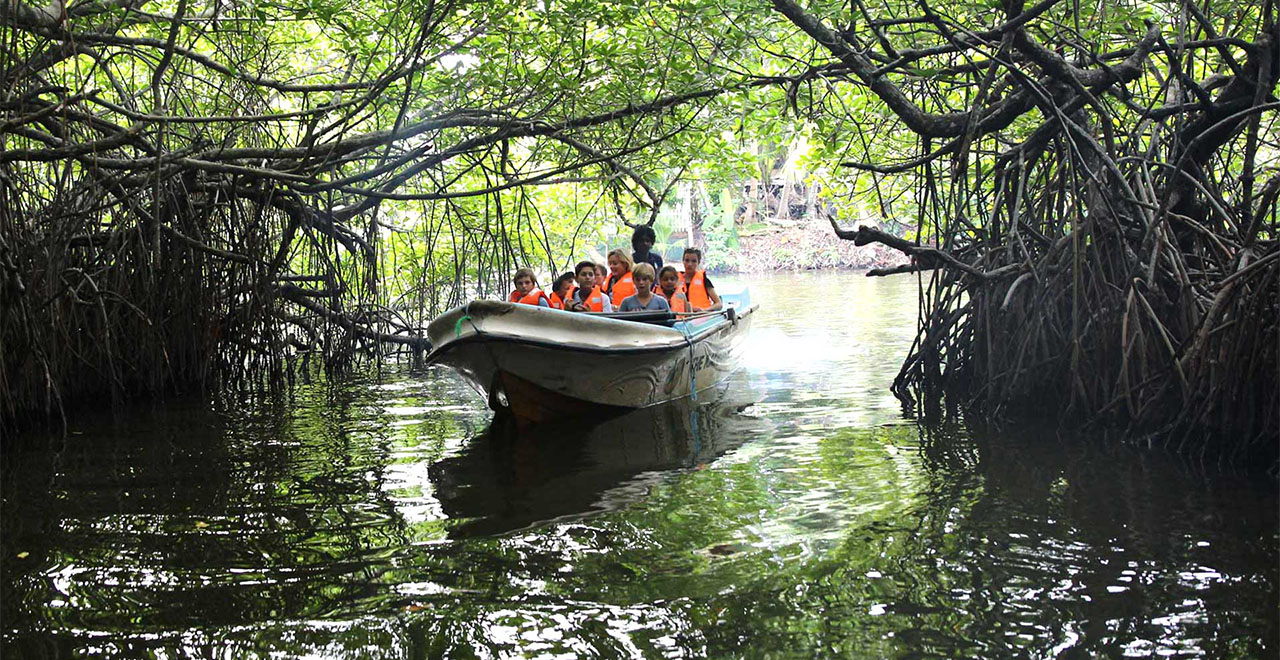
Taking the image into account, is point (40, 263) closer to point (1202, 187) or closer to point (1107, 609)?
point (1107, 609)

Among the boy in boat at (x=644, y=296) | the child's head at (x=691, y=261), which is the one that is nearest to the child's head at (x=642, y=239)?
the child's head at (x=691, y=261)

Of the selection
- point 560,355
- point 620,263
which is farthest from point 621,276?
point 560,355

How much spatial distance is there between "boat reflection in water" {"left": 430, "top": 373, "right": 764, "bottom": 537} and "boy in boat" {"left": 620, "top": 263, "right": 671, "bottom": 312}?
692mm

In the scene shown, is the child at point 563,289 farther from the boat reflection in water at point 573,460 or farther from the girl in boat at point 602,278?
the boat reflection in water at point 573,460

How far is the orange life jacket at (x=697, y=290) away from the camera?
9.07 m

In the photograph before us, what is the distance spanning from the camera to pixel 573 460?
→ 6.12m

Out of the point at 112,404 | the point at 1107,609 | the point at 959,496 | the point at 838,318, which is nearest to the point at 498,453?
the point at 959,496

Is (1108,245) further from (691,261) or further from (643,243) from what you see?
(643,243)

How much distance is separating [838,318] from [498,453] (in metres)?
8.99

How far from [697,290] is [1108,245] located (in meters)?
3.72

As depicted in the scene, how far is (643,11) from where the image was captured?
22.5 ft

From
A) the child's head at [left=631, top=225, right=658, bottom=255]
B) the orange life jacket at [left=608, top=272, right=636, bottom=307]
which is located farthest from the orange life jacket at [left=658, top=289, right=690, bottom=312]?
the child's head at [left=631, top=225, right=658, bottom=255]

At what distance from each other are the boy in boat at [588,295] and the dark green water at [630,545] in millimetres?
1318

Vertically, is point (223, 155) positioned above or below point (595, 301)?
above
